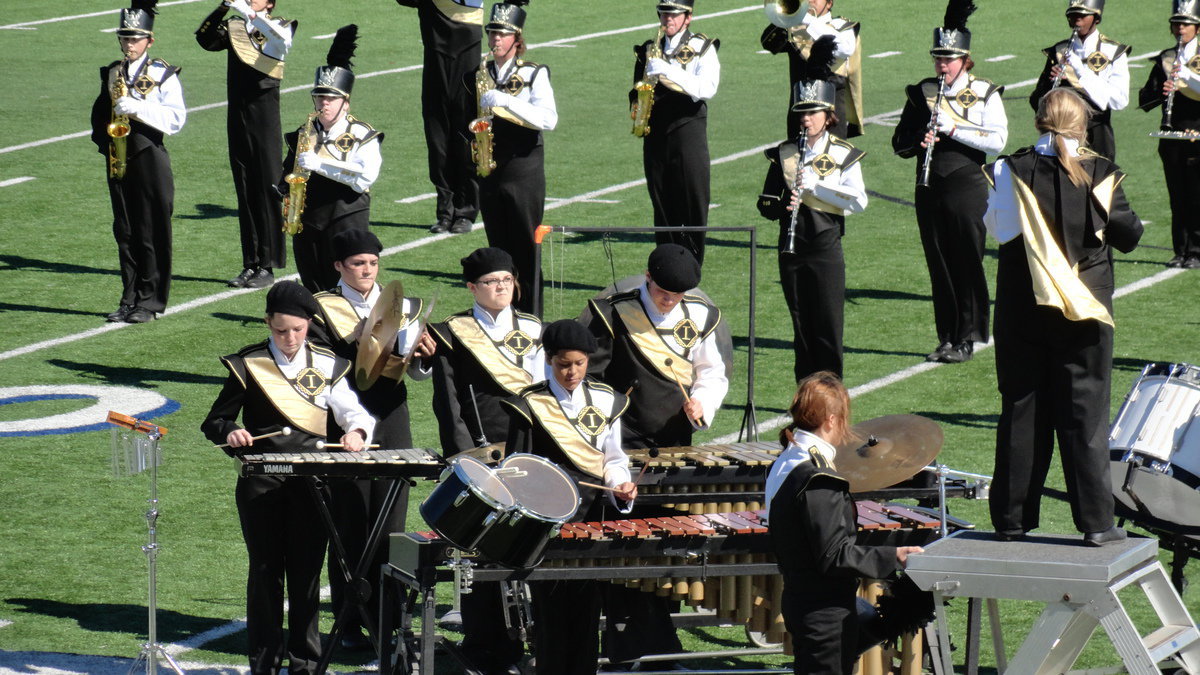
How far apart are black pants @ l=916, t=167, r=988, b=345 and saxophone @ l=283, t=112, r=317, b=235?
3766 millimetres

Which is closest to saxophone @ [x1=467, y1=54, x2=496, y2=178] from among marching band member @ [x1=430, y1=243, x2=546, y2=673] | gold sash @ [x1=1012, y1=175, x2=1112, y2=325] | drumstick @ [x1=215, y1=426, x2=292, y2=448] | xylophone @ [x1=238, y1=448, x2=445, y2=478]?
marching band member @ [x1=430, y1=243, x2=546, y2=673]

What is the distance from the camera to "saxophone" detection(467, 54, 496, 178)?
1249cm

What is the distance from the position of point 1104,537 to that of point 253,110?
8649 millimetres

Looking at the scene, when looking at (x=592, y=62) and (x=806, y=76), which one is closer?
(x=806, y=76)

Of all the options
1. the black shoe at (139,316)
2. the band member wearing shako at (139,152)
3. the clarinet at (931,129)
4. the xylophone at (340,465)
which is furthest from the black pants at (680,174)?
the xylophone at (340,465)

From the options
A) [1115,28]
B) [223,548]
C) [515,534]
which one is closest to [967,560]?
[515,534]

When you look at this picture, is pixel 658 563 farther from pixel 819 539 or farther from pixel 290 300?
pixel 290 300

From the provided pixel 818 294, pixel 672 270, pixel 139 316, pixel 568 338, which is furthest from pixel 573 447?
pixel 139 316

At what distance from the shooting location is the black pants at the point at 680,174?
42.9 ft

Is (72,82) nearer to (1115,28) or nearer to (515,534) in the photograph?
(1115,28)

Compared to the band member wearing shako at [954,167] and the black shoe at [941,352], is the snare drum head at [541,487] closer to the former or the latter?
the band member wearing shako at [954,167]

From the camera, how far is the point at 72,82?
804 inches

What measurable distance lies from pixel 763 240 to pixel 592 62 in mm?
7229

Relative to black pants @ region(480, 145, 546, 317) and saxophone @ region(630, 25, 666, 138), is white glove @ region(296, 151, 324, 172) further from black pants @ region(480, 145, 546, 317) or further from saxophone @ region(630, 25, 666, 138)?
saxophone @ region(630, 25, 666, 138)
